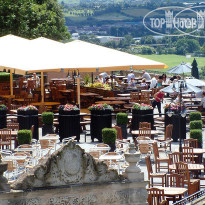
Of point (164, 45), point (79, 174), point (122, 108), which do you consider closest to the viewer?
point (79, 174)

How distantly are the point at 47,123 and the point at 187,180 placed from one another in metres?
8.07

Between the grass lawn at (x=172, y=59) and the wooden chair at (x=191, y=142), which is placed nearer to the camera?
the wooden chair at (x=191, y=142)

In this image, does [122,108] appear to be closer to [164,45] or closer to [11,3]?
[11,3]

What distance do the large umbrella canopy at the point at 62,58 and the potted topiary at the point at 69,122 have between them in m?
2.43

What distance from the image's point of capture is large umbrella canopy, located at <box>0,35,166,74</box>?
1014 inches

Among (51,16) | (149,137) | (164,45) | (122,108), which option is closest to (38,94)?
(122,108)

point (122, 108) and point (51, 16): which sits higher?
point (51, 16)

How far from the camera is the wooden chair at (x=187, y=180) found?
15945 millimetres

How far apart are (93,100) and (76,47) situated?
135 inches

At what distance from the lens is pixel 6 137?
2127 centimetres

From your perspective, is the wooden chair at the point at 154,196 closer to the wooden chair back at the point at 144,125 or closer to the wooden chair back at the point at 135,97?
the wooden chair back at the point at 144,125

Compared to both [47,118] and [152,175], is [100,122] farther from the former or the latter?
[152,175]

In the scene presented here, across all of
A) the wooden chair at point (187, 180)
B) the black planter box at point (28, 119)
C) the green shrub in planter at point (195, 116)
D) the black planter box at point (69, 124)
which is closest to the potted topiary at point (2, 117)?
the black planter box at point (28, 119)

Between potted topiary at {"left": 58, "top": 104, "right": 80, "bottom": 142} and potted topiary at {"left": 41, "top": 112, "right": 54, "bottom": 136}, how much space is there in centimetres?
74
